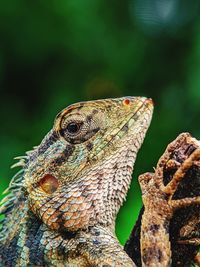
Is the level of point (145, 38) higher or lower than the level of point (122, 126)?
higher

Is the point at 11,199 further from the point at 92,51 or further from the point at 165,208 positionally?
the point at 92,51

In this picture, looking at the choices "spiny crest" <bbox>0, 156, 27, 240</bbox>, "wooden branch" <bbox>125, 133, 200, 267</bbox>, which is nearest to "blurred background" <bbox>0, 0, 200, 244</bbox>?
"spiny crest" <bbox>0, 156, 27, 240</bbox>

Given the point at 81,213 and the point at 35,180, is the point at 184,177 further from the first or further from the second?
the point at 35,180

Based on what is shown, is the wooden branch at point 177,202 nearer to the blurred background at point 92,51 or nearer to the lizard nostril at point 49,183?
the lizard nostril at point 49,183

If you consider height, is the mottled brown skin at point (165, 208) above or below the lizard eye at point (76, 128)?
below

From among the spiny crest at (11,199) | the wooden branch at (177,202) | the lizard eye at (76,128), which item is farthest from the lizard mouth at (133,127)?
the spiny crest at (11,199)

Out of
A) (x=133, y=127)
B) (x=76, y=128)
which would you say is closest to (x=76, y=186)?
(x=76, y=128)

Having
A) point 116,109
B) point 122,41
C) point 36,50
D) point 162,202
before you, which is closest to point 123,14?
point 122,41
